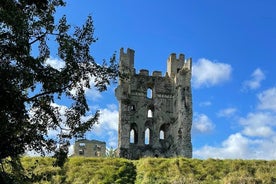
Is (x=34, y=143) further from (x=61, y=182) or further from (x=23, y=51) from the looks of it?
(x=61, y=182)

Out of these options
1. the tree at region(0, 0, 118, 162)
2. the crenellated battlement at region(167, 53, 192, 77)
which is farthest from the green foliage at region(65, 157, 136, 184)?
the crenellated battlement at region(167, 53, 192, 77)

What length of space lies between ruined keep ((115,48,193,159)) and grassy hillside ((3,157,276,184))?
23181 mm

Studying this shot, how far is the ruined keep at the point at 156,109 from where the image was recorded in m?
64.0

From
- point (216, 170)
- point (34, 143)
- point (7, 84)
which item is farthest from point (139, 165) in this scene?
point (7, 84)

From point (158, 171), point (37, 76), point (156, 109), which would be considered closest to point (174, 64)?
point (156, 109)

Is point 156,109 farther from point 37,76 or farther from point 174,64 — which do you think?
point 37,76

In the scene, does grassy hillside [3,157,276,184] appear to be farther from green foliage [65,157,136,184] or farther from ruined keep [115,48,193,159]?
ruined keep [115,48,193,159]

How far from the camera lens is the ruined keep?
210 ft

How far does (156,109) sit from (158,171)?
31631 mm

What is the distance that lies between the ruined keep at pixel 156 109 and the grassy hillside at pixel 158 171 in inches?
Result: 913

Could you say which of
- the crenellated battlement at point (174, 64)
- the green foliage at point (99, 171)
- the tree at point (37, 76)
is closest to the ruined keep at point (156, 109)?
the crenellated battlement at point (174, 64)

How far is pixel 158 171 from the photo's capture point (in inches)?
1444

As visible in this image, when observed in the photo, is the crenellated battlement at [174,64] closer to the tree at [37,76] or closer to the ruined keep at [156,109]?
the ruined keep at [156,109]

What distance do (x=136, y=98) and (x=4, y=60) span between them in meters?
51.1
